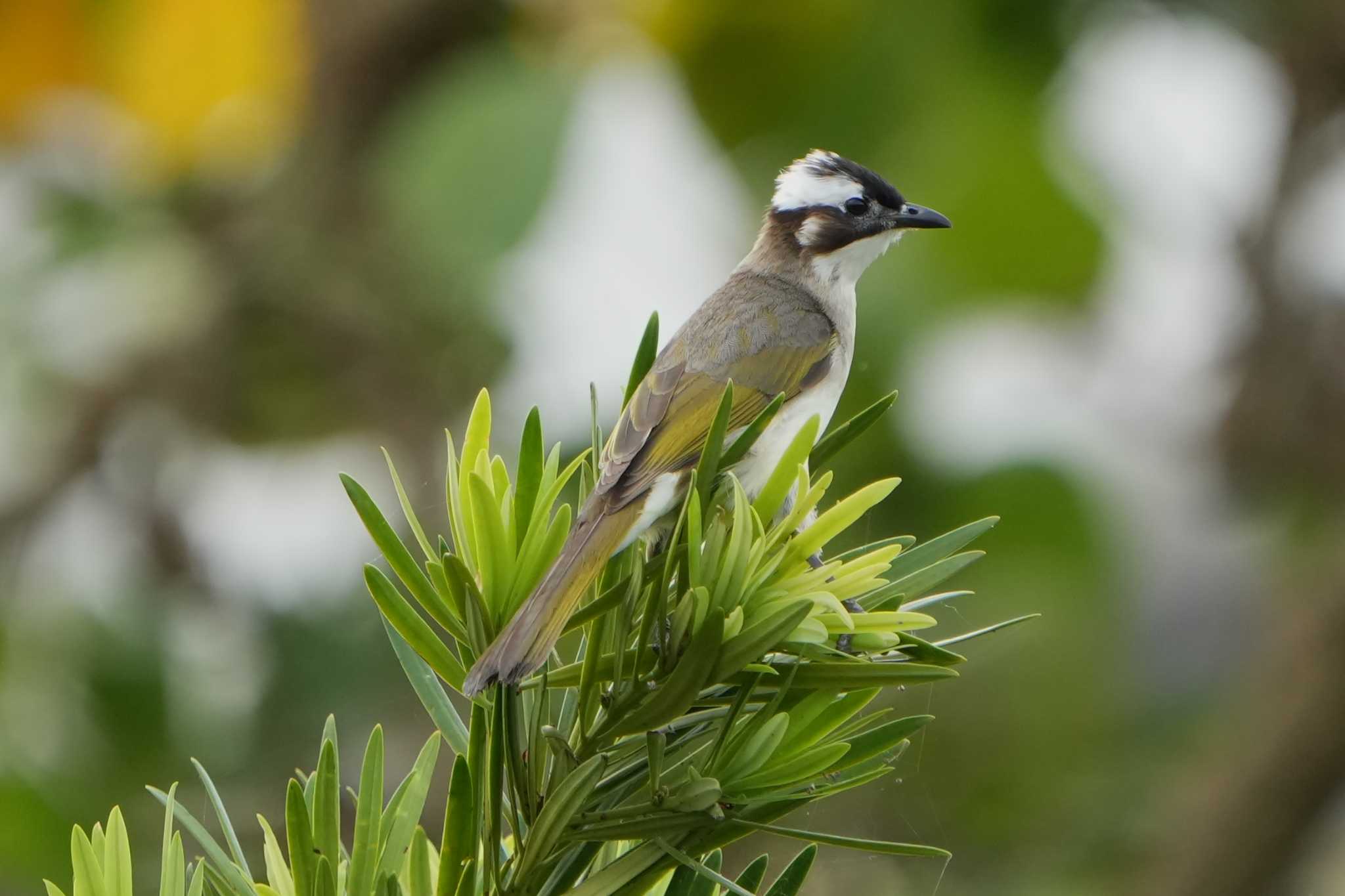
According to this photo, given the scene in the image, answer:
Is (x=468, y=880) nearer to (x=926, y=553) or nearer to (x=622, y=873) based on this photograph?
(x=622, y=873)

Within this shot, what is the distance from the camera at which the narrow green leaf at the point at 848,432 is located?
926 mm

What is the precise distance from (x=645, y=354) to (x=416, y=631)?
0.30m

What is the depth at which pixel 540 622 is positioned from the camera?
86 centimetres

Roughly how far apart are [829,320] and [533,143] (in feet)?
4.66

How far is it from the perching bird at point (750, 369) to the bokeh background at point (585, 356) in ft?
1.71

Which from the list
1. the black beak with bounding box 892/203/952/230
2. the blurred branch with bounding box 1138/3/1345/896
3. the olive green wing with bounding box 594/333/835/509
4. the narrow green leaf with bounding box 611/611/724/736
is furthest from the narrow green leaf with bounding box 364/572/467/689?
the blurred branch with bounding box 1138/3/1345/896

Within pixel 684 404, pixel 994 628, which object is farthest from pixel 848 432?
pixel 684 404

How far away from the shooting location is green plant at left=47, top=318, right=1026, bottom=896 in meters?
0.81

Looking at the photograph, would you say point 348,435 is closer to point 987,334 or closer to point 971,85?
point 987,334

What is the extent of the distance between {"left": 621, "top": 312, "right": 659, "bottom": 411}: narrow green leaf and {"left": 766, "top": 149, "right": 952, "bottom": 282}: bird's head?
123 cm

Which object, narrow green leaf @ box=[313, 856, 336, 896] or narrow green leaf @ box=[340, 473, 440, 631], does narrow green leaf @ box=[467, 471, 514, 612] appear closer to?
narrow green leaf @ box=[340, 473, 440, 631]

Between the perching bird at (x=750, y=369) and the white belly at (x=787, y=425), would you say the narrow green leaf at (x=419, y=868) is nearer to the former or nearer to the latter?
the perching bird at (x=750, y=369)

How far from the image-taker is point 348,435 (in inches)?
137

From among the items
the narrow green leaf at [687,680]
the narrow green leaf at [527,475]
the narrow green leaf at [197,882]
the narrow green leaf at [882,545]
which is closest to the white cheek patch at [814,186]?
the narrow green leaf at [882,545]
